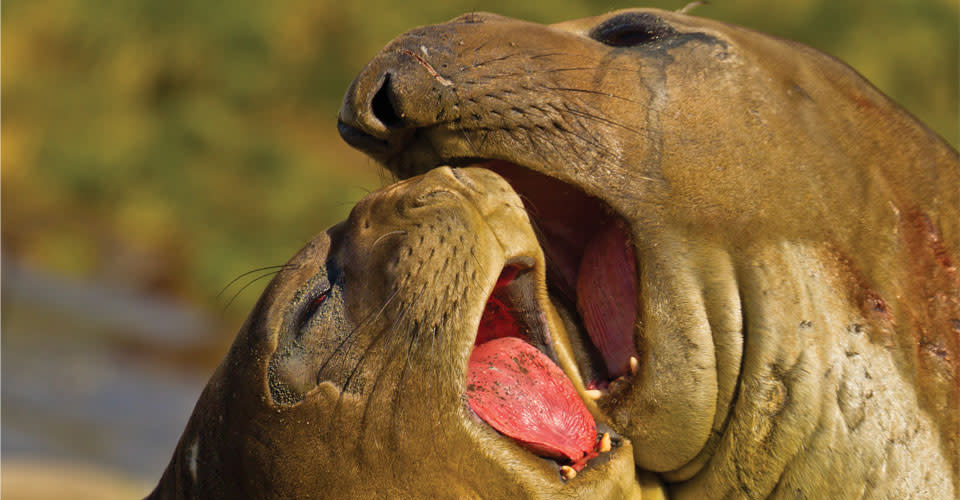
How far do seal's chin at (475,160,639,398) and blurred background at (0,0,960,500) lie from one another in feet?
22.6

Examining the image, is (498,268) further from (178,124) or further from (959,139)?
(178,124)

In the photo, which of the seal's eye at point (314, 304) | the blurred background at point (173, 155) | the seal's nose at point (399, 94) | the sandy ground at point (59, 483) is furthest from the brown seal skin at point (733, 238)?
the blurred background at point (173, 155)

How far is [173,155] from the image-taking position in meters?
14.3

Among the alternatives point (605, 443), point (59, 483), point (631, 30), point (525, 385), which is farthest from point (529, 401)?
point (59, 483)

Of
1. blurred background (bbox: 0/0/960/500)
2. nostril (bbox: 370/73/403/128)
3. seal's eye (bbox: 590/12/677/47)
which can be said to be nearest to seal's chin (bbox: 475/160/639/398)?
nostril (bbox: 370/73/403/128)

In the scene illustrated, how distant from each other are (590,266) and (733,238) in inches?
15.6

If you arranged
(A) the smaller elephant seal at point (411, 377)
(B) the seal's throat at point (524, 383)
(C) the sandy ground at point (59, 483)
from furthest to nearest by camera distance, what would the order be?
(C) the sandy ground at point (59, 483) < (B) the seal's throat at point (524, 383) < (A) the smaller elephant seal at point (411, 377)

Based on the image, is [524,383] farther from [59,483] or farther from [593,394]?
[59,483]

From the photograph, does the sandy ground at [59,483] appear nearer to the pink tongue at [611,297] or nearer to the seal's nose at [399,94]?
the seal's nose at [399,94]

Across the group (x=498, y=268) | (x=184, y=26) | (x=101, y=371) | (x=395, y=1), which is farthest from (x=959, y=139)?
(x=498, y=268)

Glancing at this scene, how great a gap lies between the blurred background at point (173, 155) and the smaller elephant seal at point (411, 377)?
22.8ft

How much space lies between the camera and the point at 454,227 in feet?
10.00

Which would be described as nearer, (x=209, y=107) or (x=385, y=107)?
(x=385, y=107)

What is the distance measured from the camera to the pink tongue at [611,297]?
10.8ft
